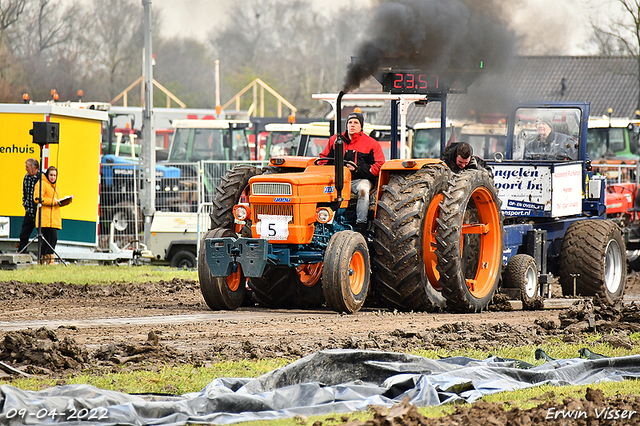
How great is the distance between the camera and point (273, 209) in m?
9.49

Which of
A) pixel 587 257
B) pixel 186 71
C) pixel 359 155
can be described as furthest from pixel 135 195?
pixel 186 71

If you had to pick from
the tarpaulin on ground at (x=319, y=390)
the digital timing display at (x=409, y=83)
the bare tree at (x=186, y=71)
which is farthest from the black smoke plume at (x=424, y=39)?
the bare tree at (x=186, y=71)

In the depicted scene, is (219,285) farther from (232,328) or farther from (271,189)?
(232,328)

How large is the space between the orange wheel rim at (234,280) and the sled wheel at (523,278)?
10.8 ft

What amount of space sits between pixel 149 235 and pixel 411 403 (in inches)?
508

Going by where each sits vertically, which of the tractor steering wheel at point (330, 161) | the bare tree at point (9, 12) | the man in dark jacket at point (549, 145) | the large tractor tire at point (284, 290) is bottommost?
the large tractor tire at point (284, 290)

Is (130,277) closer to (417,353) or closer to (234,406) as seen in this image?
(417,353)

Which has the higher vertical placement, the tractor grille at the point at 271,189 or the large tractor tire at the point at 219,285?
the tractor grille at the point at 271,189

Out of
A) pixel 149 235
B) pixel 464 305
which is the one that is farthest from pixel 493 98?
pixel 149 235

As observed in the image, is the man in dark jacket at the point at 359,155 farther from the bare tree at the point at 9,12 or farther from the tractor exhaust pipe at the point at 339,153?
the bare tree at the point at 9,12

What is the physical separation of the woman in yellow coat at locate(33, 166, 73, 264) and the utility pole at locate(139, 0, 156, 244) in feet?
7.79

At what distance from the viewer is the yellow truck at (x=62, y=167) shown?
17.2m

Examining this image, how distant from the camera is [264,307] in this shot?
10.6 metres

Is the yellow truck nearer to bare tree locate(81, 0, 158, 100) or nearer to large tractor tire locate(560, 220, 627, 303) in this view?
large tractor tire locate(560, 220, 627, 303)
